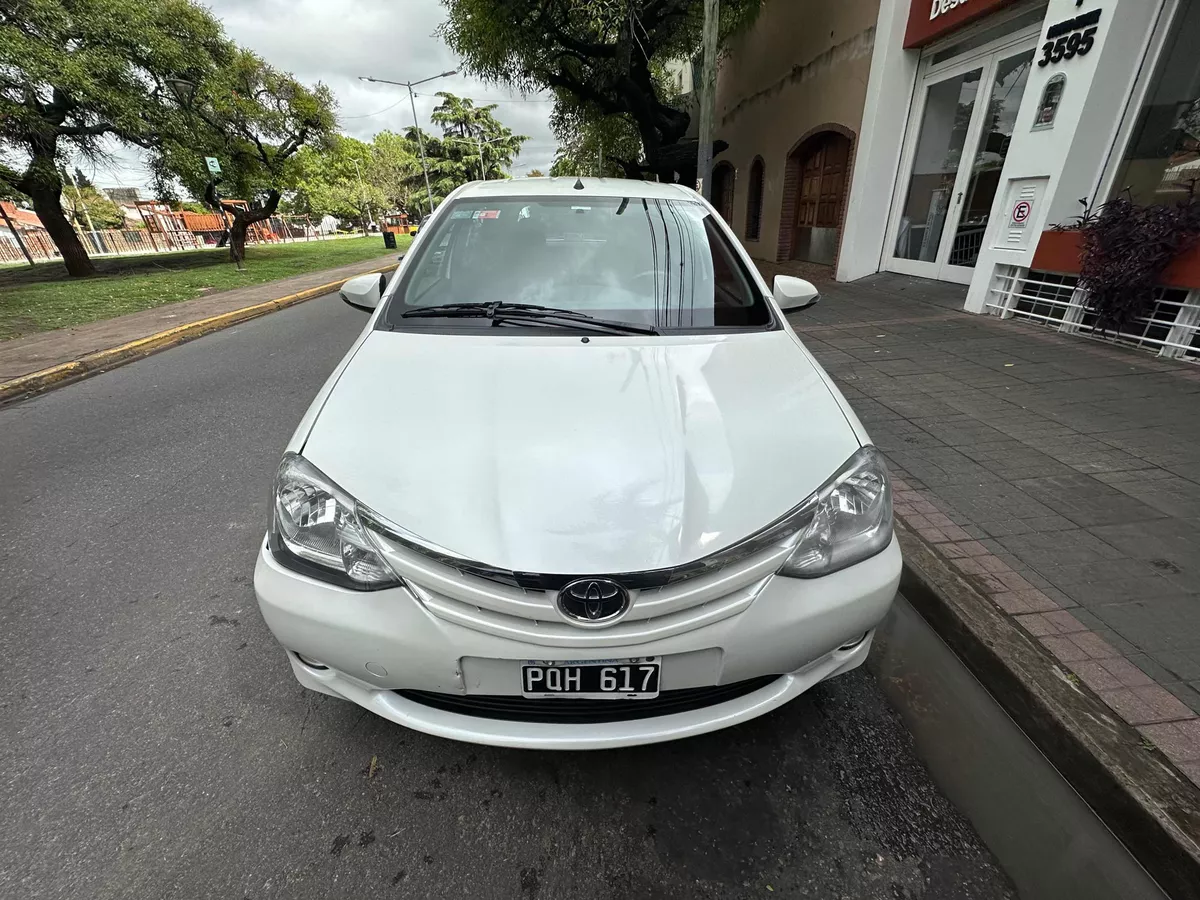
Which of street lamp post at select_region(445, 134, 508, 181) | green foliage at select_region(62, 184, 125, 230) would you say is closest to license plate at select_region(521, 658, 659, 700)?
green foliage at select_region(62, 184, 125, 230)

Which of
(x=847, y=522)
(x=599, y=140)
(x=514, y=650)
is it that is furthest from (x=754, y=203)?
(x=514, y=650)

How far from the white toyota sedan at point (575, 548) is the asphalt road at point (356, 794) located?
1.13 feet

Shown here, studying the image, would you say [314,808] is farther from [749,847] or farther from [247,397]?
[247,397]

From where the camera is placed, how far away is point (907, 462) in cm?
338

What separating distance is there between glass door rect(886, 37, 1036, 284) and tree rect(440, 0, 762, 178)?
7.21 meters

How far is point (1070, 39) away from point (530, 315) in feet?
22.9

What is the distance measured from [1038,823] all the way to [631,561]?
1419 mm

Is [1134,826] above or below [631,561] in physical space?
below

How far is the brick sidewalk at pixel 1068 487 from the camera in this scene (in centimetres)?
197

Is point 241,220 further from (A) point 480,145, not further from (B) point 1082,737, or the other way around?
(A) point 480,145

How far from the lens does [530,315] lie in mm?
2160

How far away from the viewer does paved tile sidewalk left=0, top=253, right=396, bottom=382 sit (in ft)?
20.6

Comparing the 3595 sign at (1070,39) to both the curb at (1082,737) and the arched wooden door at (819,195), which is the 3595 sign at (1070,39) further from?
the curb at (1082,737)

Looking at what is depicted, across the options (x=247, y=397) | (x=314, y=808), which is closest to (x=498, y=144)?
(x=247, y=397)
